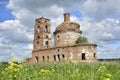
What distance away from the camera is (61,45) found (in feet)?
159

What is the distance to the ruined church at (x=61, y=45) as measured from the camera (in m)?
42.5

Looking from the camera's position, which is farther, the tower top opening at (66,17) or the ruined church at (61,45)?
the tower top opening at (66,17)

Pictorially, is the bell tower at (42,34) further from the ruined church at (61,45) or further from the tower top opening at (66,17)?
the tower top opening at (66,17)

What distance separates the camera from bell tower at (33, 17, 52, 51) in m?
51.5

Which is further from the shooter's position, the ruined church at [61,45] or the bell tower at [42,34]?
the bell tower at [42,34]

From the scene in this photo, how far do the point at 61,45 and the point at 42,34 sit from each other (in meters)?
5.52

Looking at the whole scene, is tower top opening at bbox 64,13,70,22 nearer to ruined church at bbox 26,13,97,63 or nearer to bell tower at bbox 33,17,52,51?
ruined church at bbox 26,13,97,63

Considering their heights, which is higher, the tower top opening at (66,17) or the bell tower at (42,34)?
the tower top opening at (66,17)

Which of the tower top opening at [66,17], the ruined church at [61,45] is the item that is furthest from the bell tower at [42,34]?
the tower top opening at [66,17]

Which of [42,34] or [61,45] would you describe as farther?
[42,34]

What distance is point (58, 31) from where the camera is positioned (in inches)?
1925

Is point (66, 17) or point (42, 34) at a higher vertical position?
point (66, 17)

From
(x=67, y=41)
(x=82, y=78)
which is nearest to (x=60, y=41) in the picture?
(x=67, y=41)

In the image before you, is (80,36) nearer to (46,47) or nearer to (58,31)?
(58,31)
